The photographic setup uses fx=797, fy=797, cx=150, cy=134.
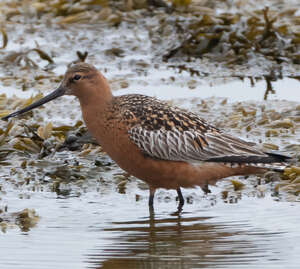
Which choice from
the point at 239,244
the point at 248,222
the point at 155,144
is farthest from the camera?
the point at 155,144

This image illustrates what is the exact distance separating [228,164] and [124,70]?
4129mm

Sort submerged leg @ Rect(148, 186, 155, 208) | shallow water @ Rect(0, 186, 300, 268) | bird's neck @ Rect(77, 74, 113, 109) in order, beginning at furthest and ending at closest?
bird's neck @ Rect(77, 74, 113, 109) → submerged leg @ Rect(148, 186, 155, 208) → shallow water @ Rect(0, 186, 300, 268)

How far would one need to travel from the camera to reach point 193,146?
666cm

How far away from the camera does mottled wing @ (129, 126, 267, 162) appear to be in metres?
6.49

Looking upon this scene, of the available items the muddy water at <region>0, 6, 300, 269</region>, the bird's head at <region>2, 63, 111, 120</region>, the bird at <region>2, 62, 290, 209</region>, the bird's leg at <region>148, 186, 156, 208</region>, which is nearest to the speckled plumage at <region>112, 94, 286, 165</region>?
the bird at <region>2, 62, 290, 209</region>

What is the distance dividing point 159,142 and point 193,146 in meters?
0.32

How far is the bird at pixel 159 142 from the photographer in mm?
6445

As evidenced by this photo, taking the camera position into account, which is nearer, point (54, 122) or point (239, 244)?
point (239, 244)

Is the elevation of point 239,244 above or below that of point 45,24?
below

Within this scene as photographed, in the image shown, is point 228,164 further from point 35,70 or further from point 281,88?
point 35,70

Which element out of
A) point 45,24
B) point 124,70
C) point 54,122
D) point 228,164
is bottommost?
point 228,164

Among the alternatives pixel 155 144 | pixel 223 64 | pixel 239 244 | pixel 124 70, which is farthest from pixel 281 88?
pixel 239 244

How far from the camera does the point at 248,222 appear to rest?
239 inches

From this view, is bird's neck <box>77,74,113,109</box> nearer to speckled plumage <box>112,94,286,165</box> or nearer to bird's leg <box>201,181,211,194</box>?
speckled plumage <box>112,94,286,165</box>
